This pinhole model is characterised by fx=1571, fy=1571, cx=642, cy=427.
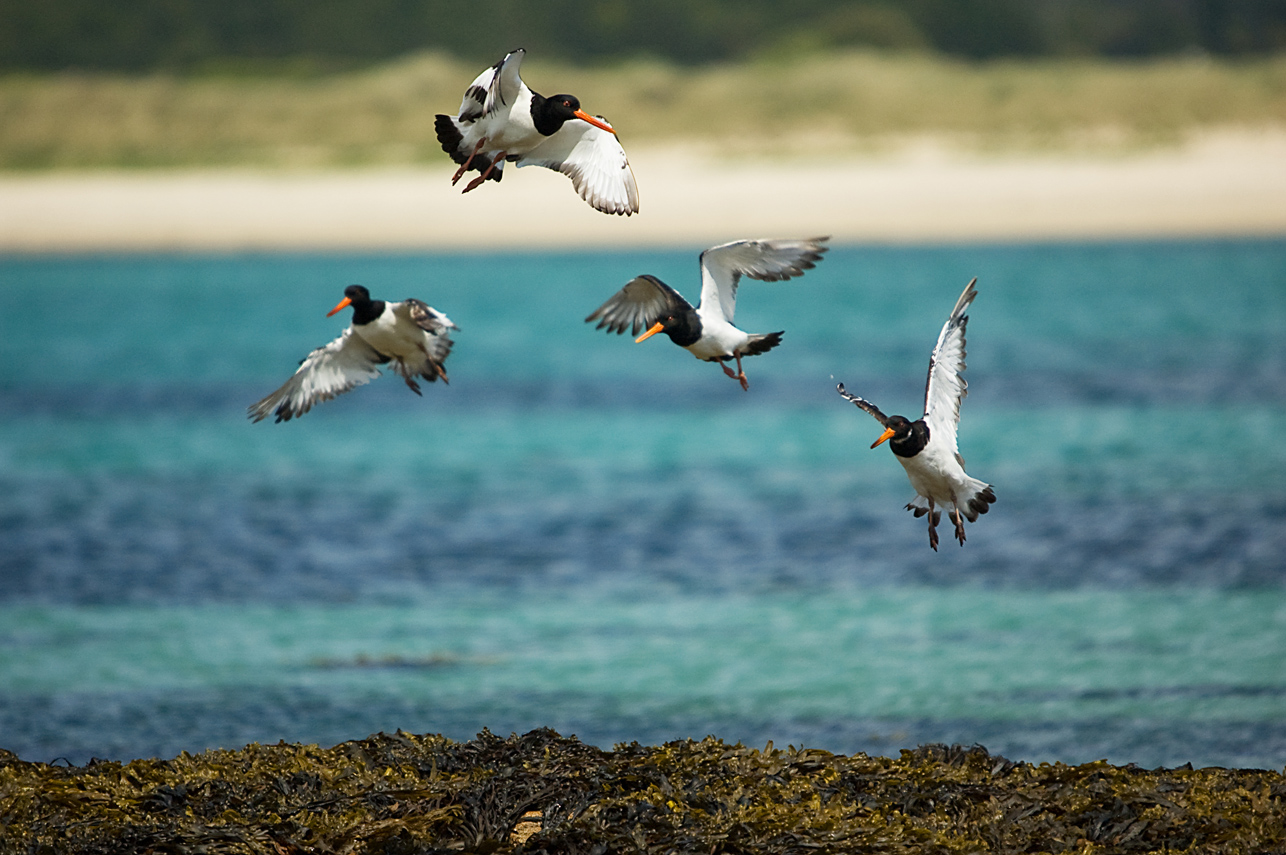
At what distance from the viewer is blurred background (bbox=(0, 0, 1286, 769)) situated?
11250 mm

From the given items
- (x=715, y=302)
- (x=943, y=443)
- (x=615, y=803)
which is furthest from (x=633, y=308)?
(x=615, y=803)

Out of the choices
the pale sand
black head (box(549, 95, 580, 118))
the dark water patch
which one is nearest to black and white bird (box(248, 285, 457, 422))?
black head (box(549, 95, 580, 118))

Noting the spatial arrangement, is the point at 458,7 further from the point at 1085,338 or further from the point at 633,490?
the point at 633,490

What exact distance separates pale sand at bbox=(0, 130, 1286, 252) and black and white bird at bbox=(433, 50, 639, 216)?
31681 mm

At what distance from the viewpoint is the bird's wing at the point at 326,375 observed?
246 inches

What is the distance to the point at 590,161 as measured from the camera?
605cm

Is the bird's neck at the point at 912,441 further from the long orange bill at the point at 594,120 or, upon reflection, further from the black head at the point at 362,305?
the black head at the point at 362,305

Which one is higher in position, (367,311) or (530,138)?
(530,138)

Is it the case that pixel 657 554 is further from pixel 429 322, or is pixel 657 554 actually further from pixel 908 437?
pixel 429 322

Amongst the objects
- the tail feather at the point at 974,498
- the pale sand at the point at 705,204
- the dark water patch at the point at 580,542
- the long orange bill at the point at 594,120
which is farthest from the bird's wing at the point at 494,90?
the pale sand at the point at 705,204

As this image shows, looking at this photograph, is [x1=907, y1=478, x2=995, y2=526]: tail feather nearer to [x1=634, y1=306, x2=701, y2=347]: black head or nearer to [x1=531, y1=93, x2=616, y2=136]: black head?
[x1=634, y1=306, x2=701, y2=347]: black head

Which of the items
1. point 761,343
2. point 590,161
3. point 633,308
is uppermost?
point 590,161

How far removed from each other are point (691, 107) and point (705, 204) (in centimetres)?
1262

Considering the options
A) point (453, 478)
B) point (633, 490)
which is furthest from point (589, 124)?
point (453, 478)
